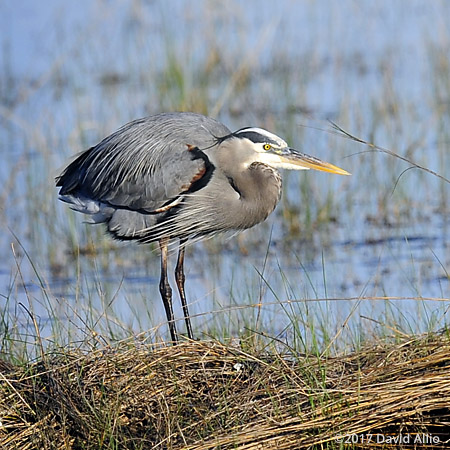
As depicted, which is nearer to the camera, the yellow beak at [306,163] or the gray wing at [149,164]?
the yellow beak at [306,163]

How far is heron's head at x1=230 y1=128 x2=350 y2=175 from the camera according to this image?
5129mm

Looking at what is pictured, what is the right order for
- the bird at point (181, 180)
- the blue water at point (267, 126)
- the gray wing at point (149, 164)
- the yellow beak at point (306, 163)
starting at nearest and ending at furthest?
the yellow beak at point (306, 163) < the bird at point (181, 180) < the gray wing at point (149, 164) < the blue water at point (267, 126)

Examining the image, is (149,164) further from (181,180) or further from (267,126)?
(267,126)

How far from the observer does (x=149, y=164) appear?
18.3 feet

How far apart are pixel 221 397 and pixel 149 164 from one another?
83.5 inches

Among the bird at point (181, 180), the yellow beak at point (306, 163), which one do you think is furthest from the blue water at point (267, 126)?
the yellow beak at point (306, 163)

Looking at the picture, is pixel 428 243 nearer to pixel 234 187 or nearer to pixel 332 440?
pixel 234 187

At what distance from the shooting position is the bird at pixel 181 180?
5.25 m

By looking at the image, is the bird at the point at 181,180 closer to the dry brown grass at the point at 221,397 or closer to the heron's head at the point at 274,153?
the heron's head at the point at 274,153

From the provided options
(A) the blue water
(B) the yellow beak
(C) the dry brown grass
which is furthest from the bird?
(C) the dry brown grass

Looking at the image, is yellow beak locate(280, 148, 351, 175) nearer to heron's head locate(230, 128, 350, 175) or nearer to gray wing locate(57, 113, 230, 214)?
heron's head locate(230, 128, 350, 175)

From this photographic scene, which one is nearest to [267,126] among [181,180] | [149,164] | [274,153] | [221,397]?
[149,164]

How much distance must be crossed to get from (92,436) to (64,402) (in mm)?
180

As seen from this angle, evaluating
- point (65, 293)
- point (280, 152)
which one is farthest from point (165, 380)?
point (65, 293)
